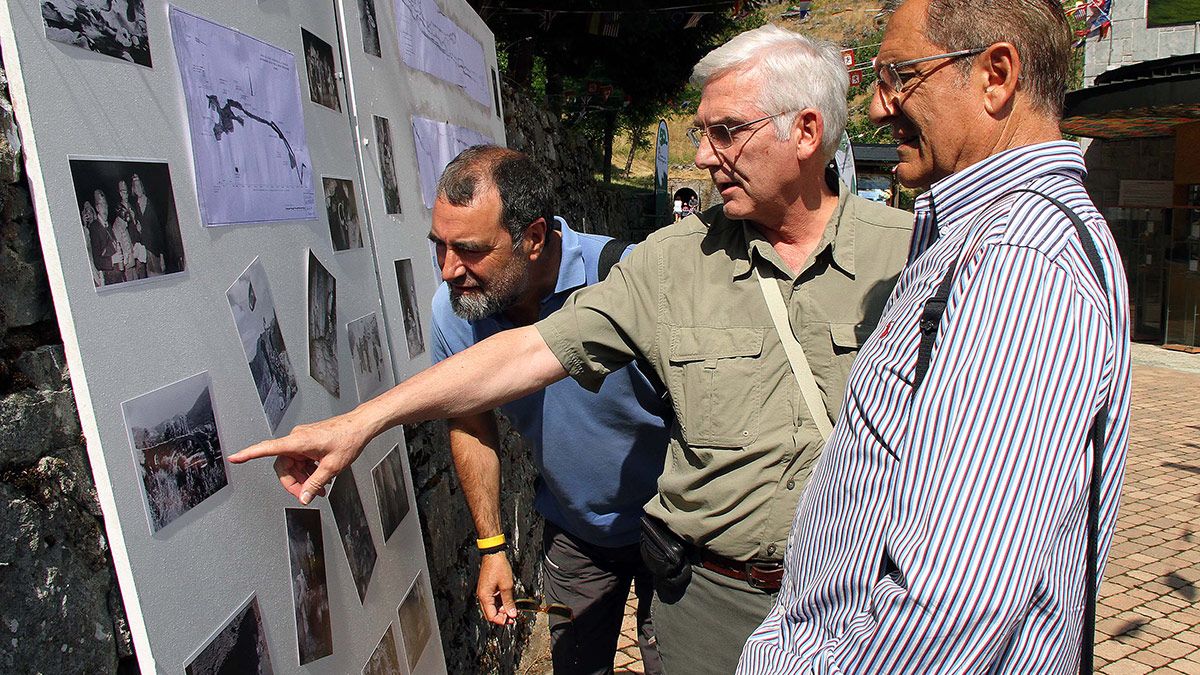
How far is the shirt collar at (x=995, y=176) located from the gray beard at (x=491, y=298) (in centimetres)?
128

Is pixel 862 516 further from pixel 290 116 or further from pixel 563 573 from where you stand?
pixel 563 573

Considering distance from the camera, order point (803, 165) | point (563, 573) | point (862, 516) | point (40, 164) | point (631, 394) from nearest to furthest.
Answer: point (40, 164)
point (862, 516)
point (803, 165)
point (631, 394)
point (563, 573)

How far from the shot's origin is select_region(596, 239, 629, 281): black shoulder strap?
2705 millimetres

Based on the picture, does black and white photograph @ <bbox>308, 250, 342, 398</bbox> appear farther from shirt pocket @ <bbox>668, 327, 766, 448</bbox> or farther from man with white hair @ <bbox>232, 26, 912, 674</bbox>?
shirt pocket @ <bbox>668, 327, 766, 448</bbox>

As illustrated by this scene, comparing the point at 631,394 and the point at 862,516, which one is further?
the point at 631,394

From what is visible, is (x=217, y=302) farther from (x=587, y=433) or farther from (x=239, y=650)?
(x=587, y=433)

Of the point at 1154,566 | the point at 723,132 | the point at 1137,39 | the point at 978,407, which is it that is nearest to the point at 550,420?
the point at 723,132

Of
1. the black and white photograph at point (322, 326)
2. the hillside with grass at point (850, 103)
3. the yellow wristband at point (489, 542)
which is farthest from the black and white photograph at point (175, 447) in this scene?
the hillside with grass at point (850, 103)

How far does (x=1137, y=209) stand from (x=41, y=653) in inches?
582

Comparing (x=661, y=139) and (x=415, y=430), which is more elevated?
(x=661, y=139)

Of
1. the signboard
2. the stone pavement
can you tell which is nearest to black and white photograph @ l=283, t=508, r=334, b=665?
the stone pavement

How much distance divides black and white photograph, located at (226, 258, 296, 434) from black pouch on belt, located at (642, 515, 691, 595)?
943 millimetres

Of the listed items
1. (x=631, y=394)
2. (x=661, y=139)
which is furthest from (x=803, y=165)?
(x=661, y=139)

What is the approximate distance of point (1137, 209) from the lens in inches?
525
